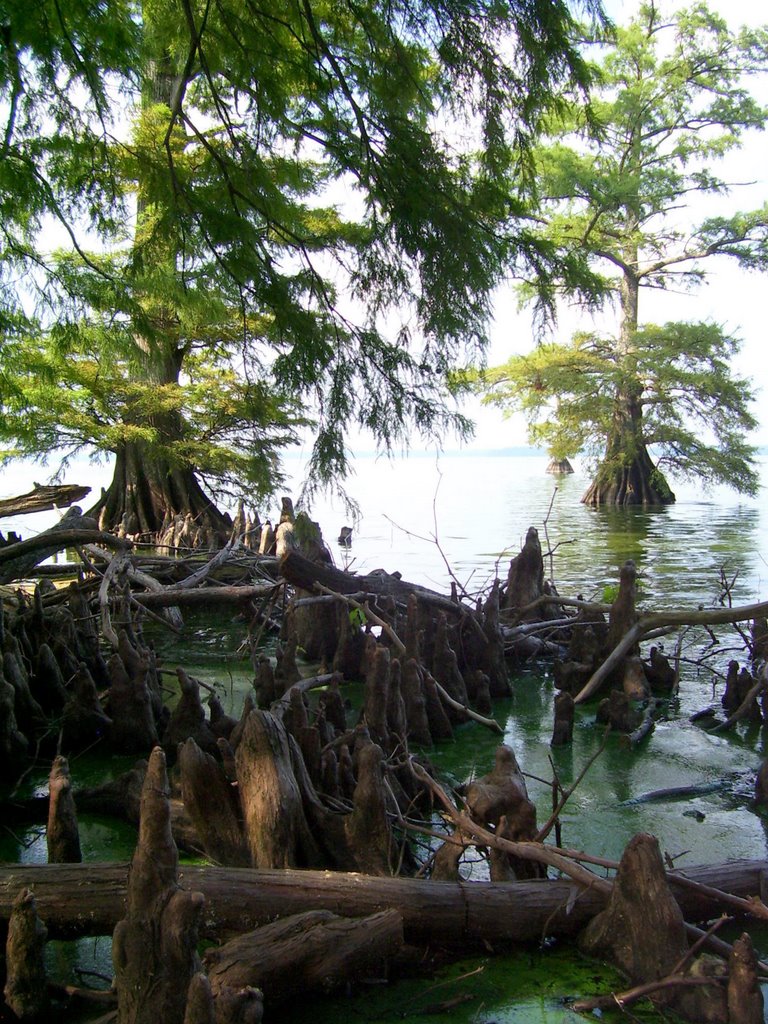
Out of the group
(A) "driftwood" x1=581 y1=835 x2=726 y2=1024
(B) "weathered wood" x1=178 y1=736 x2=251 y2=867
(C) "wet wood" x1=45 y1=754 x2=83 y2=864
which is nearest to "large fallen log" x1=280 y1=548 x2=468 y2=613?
(B) "weathered wood" x1=178 y1=736 x2=251 y2=867

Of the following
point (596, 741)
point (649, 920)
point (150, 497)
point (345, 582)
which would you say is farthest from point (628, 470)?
point (649, 920)

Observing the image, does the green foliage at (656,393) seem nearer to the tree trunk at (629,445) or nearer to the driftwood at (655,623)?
the tree trunk at (629,445)

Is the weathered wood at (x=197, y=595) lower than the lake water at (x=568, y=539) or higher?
higher

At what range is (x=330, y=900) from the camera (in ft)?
7.29

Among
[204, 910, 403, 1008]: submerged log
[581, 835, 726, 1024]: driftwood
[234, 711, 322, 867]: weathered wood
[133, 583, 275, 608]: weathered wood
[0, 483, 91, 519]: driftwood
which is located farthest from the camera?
[0, 483, 91, 519]: driftwood

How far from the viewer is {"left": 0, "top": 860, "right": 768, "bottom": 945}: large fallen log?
221 cm

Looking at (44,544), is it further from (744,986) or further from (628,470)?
(628,470)

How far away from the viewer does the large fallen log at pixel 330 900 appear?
2215 mm

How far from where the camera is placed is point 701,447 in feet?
73.0

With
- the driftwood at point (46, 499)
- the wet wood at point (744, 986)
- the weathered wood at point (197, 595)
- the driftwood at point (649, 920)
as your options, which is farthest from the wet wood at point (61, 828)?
the driftwood at point (46, 499)

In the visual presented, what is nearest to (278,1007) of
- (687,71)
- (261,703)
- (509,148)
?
(261,703)

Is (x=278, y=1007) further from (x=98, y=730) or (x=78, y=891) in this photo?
(x=98, y=730)

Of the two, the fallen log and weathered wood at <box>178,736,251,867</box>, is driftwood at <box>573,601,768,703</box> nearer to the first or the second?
weathered wood at <box>178,736,251,867</box>

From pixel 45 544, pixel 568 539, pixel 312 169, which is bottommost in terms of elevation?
pixel 568 539
